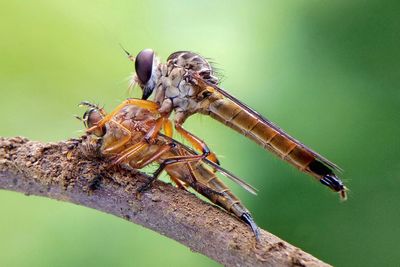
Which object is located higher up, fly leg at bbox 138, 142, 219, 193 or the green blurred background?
the green blurred background

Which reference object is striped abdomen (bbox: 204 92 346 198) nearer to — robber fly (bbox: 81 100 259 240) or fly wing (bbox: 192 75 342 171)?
fly wing (bbox: 192 75 342 171)

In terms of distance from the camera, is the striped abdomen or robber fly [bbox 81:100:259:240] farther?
the striped abdomen

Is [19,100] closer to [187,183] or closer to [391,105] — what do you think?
[187,183]

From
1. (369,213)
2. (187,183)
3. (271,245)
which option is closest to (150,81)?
(187,183)

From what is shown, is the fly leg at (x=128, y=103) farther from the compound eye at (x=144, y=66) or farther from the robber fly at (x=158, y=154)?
the compound eye at (x=144, y=66)

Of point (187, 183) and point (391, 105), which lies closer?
point (187, 183)

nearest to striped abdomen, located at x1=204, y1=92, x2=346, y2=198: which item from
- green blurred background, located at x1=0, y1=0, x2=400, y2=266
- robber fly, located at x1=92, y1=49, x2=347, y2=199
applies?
robber fly, located at x1=92, y1=49, x2=347, y2=199

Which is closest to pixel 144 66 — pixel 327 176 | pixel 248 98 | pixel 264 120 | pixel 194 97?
pixel 194 97
